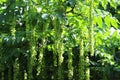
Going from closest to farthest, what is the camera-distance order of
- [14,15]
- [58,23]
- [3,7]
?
[58,23], [14,15], [3,7]

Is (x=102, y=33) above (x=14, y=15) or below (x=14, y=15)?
below

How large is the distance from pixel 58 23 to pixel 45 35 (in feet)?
1.60

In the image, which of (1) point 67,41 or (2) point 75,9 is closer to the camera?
→ (2) point 75,9

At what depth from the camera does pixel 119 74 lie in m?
4.81

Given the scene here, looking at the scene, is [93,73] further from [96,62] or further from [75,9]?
[75,9]

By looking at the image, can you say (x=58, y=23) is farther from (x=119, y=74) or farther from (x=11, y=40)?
(x=119, y=74)

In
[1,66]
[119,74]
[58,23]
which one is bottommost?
[119,74]

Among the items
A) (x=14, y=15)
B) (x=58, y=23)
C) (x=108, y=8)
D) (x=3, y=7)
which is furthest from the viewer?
(x=108, y=8)

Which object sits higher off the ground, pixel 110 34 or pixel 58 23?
pixel 58 23

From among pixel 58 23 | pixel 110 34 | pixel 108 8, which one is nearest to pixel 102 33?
pixel 110 34

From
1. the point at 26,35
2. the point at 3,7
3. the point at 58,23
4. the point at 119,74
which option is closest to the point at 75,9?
the point at 58,23

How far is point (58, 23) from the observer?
10.7ft

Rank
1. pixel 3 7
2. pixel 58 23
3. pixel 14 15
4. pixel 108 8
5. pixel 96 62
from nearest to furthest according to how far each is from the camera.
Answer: pixel 58 23
pixel 14 15
pixel 3 7
pixel 96 62
pixel 108 8

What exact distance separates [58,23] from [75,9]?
0.38 m
